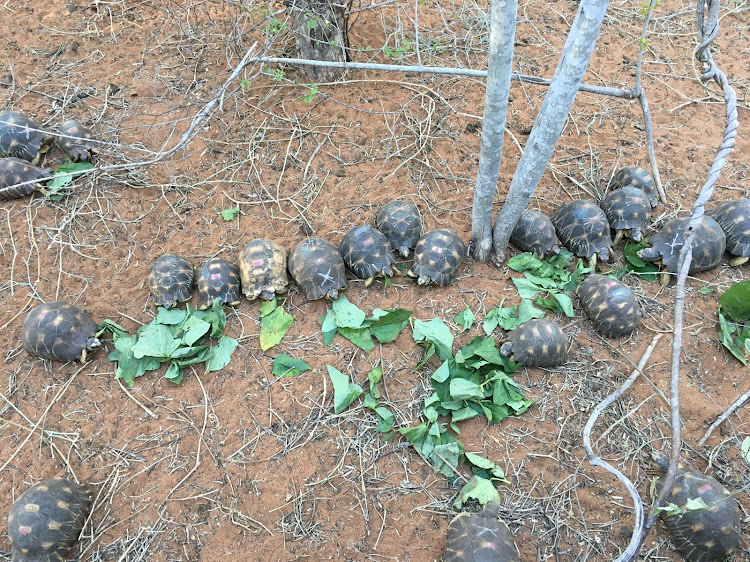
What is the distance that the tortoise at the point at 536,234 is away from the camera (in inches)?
151

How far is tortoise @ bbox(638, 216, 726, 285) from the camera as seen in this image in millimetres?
3730

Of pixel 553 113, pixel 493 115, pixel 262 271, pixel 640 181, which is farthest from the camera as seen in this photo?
pixel 640 181

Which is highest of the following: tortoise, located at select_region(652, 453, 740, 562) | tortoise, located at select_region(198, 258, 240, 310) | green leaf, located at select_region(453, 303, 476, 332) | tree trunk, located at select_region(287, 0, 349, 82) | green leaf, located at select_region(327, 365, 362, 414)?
tree trunk, located at select_region(287, 0, 349, 82)

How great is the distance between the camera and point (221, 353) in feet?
11.2

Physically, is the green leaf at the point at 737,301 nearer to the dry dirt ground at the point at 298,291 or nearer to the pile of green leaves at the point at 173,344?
the dry dirt ground at the point at 298,291

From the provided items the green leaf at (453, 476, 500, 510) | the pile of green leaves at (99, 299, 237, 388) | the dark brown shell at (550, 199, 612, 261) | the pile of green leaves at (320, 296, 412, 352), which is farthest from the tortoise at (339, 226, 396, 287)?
the green leaf at (453, 476, 500, 510)

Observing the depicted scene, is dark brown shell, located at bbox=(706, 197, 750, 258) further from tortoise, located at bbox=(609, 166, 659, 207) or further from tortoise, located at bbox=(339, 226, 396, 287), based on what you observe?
tortoise, located at bbox=(339, 226, 396, 287)

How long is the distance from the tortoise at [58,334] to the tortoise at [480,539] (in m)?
2.62

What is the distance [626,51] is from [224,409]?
5.52m

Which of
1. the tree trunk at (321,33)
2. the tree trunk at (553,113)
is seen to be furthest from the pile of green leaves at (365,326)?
the tree trunk at (321,33)

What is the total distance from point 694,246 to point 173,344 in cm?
381

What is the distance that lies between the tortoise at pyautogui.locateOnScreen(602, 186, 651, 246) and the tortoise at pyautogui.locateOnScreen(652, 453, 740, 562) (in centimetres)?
190

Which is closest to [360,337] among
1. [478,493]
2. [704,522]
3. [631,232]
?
[478,493]

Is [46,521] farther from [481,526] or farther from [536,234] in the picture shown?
[536,234]
